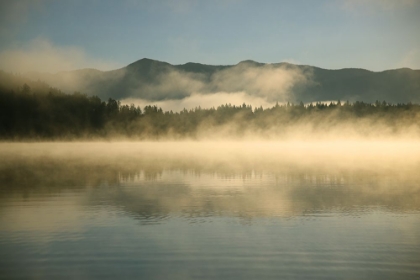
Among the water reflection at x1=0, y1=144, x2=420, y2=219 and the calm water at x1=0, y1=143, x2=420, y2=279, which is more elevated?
the calm water at x1=0, y1=143, x2=420, y2=279

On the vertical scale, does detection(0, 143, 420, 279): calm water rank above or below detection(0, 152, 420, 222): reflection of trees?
above

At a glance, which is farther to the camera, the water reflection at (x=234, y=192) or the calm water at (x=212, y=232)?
the water reflection at (x=234, y=192)

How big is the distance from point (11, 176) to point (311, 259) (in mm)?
32229

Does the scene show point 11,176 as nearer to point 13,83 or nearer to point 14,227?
point 14,227

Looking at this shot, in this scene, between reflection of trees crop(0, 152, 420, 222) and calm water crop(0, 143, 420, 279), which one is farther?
reflection of trees crop(0, 152, 420, 222)

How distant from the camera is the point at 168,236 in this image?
51.9 ft

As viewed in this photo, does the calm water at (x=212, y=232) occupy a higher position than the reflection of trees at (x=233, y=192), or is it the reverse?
the calm water at (x=212, y=232)

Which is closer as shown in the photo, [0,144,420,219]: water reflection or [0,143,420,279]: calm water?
[0,143,420,279]: calm water

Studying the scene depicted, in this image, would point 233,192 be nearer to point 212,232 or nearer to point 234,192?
point 234,192

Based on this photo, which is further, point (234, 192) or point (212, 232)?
point (234, 192)

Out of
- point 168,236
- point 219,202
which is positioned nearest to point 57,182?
point 219,202

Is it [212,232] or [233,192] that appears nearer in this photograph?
[212,232]

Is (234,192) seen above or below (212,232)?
below

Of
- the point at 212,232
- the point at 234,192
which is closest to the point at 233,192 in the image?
the point at 234,192
